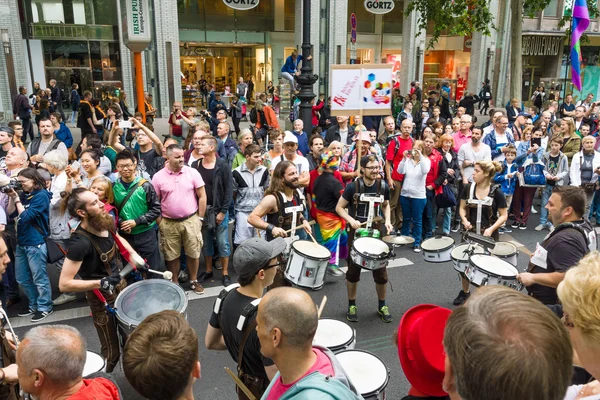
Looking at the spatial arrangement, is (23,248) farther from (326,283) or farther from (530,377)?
(530,377)

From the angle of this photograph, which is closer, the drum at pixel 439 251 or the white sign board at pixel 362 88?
the drum at pixel 439 251

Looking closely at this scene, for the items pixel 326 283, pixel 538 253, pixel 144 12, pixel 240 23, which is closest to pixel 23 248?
pixel 326 283

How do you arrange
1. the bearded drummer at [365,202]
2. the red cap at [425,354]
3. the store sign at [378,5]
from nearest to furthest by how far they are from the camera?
the red cap at [425,354]
the bearded drummer at [365,202]
the store sign at [378,5]

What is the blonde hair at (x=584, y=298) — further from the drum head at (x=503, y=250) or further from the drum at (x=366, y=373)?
the drum head at (x=503, y=250)

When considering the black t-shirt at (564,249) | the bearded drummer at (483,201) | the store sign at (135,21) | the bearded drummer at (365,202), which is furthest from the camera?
the store sign at (135,21)

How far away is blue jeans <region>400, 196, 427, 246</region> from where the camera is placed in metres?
7.82

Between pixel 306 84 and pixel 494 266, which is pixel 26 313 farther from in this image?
pixel 306 84

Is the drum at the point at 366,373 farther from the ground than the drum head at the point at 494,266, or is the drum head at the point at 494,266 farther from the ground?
the drum head at the point at 494,266

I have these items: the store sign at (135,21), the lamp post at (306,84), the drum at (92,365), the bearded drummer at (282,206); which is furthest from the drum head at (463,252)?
the store sign at (135,21)

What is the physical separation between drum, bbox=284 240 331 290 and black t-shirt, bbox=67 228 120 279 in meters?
1.66

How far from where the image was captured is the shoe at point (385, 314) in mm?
5652

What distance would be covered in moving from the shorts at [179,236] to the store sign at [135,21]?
6394mm

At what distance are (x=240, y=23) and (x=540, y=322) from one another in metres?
27.5

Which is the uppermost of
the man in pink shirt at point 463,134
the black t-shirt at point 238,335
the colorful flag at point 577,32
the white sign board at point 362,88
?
the colorful flag at point 577,32
